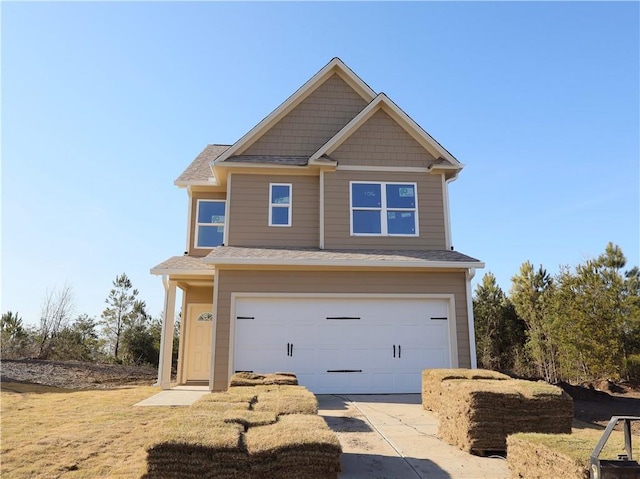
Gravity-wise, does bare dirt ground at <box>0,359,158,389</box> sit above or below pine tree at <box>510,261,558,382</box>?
below

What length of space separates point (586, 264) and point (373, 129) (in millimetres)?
8906

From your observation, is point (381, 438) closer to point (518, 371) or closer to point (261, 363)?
point (261, 363)

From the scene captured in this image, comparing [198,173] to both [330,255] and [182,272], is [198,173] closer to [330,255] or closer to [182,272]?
[182,272]

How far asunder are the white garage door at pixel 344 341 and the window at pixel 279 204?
240cm

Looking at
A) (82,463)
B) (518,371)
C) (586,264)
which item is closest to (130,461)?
(82,463)

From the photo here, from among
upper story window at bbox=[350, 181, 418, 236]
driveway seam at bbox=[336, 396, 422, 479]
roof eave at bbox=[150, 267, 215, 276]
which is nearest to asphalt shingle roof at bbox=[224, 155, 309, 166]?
upper story window at bbox=[350, 181, 418, 236]

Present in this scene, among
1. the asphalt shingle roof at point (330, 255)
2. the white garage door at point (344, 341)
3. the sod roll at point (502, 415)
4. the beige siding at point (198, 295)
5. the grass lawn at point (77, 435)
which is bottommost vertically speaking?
the grass lawn at point (77, 435)

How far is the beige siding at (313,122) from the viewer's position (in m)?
13.0

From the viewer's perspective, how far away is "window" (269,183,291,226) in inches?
485

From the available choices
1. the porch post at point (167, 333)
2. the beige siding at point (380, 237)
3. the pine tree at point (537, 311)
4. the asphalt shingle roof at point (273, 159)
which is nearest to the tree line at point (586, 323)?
the pine tree at point (537, 311)

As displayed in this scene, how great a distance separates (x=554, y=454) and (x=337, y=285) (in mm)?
7463

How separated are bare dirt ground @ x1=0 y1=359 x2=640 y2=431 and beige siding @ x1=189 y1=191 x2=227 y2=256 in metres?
4.55

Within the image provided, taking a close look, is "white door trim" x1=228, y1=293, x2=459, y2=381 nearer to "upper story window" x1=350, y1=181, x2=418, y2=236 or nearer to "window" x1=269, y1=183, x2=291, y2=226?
"upper story window" x1=350, y1=181, x2=418, y2=236

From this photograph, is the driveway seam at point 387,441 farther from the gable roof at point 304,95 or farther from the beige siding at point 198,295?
the gable roof at point 304,95
